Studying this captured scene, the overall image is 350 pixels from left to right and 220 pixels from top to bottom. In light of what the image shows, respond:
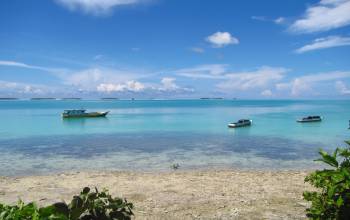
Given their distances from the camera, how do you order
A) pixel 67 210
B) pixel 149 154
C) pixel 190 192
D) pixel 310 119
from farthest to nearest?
pixel 310 119, pixel 149 154, pixel 190 192, pixel 67 210

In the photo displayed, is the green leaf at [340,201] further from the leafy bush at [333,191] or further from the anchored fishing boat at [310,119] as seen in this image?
the anchored fishing boat at [310,119]

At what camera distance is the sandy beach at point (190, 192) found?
10906 millimetres

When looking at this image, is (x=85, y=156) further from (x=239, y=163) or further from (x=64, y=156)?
(x=239, y=163)

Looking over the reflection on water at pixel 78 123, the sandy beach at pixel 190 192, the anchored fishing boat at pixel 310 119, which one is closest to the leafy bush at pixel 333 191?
the sandy beach at pixel 190 192

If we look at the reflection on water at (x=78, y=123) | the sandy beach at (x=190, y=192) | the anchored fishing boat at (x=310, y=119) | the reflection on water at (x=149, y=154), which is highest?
the anchored fishing boat at (x=310, y=119)

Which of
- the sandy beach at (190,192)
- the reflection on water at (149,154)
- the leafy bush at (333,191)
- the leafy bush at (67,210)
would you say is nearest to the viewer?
the leafy bush at (67,210)

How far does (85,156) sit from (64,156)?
5.88 feet

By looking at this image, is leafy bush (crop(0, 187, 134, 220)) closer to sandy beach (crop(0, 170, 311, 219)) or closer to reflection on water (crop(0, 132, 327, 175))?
sandy beach (crop(0, 170, 311, 219))

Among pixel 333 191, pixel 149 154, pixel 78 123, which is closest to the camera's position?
pixel 333 191

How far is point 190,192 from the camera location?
13.7 meters

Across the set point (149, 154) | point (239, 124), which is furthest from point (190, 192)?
point (239, 124)

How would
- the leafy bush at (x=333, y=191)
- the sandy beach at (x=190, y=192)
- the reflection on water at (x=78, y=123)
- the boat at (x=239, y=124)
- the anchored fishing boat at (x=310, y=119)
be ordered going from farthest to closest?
the anchored fishing boat at (x=310, y=119), the reflection on water at (x=78, y=123), the boat at (x=239, y=124), the sandy beach at (x=190, y=192), the leafy bush at (x=333, y=191)

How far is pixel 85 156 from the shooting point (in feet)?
89.0

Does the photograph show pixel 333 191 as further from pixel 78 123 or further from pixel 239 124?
pixel 78 123
